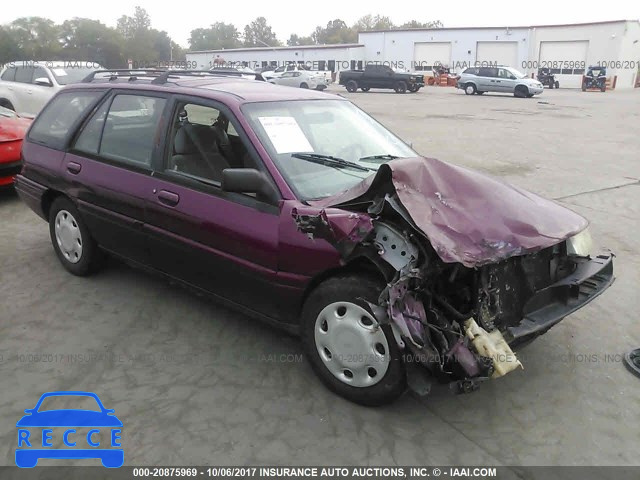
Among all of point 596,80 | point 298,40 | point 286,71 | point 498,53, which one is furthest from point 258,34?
point 596,80

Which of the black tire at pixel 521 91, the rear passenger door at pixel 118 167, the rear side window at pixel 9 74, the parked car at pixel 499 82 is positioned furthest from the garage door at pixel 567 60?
the rear passenger door at pixel 118 167

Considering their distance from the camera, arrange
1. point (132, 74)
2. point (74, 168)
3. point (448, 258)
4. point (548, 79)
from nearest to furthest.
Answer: point (448, 258)
point (74, 168)
point (132, 74)
point (548, 79)

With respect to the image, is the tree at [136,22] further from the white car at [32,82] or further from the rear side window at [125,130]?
the rear side window at [125,130]

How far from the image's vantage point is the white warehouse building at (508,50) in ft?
150

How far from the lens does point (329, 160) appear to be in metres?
3.39

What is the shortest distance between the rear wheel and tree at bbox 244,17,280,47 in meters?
90.1

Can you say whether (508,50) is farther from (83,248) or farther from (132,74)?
(83,248)

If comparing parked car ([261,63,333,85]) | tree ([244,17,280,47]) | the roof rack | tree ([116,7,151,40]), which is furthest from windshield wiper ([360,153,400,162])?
tree ([244,17,280,47])

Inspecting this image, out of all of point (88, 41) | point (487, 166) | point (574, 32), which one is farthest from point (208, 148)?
point (88, 41)

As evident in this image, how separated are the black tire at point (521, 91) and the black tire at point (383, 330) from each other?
3100cm

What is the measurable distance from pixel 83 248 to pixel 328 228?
2.63 metres

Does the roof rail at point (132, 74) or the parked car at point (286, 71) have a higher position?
the parked car at point (286, 71)

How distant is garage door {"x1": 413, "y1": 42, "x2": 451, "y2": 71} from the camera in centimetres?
5223

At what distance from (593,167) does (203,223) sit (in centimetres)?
852
